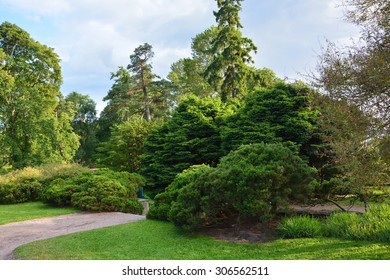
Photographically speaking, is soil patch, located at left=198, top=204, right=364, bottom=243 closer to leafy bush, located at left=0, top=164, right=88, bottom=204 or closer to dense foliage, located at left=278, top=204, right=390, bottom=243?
dense foliage, located at left=278, top=204, right=390, bottom=243

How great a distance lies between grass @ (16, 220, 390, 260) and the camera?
4.99 metres

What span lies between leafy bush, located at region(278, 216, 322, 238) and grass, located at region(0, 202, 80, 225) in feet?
24.5

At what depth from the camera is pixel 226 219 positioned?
24.2ft

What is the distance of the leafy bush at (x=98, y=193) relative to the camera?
35.3ft

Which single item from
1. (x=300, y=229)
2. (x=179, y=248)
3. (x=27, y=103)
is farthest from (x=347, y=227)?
(x=27, y=103)

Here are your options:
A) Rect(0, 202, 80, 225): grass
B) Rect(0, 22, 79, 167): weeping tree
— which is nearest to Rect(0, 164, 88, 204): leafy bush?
Rect(0, 202, 80, 225): grass

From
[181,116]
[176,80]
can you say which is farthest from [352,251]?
[176,80]

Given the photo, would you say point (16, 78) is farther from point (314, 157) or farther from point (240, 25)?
point (314, 157)

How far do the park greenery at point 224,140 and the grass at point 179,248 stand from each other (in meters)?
0.22

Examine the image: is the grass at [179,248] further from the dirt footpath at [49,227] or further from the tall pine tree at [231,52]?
the tall pine tree at [231,52]

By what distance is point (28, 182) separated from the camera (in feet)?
45.0

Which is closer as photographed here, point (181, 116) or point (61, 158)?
point (181, 116)

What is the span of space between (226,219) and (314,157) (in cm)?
480

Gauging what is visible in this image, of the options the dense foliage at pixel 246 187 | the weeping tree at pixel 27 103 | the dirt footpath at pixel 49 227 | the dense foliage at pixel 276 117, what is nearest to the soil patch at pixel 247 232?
the dense foliage at pixel 246 187
